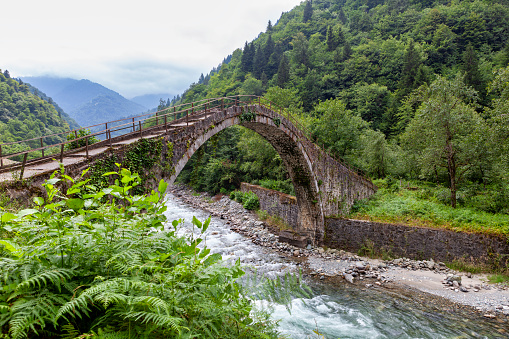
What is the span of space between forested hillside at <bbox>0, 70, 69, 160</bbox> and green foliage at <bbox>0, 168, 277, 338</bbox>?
5245cm

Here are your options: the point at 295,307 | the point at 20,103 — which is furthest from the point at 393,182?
the point at 20,103

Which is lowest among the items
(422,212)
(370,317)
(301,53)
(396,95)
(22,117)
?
(370,317)

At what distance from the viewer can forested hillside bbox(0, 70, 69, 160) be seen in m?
46.6

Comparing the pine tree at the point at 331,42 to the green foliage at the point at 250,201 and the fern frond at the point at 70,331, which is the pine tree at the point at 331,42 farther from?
the fern frond at the point at 70,331

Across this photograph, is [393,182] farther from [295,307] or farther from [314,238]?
[295,307]

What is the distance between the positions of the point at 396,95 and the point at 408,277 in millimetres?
30979

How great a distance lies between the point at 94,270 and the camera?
192 centimetres

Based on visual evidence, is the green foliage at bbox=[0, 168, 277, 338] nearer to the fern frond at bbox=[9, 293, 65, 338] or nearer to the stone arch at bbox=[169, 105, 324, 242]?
the fern frond at bbox=[9, 293, 65, 338]

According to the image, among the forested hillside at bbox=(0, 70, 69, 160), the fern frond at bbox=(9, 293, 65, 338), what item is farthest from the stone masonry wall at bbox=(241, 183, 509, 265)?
the forested hillside at bbox=(0, 70, 69, 160)

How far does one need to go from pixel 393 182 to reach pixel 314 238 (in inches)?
396

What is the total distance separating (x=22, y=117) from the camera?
5403 cm

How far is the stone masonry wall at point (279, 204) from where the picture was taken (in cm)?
1934

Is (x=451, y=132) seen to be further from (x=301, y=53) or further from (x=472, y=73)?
(x=301, y=53)

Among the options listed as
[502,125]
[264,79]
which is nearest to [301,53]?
[264,79]
